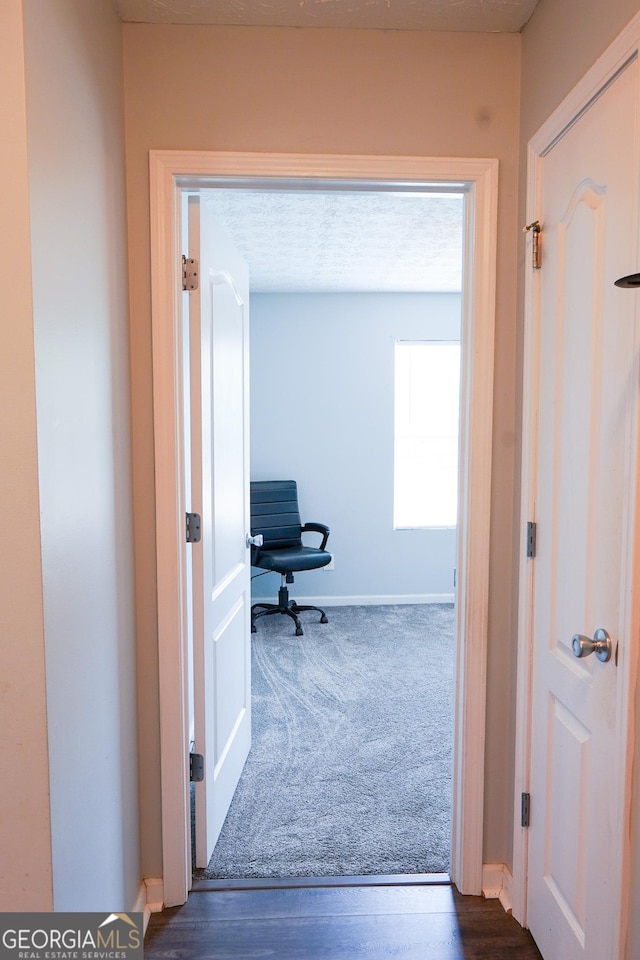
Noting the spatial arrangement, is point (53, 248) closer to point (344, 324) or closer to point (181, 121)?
point (181, 121)

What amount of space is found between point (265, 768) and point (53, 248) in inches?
87.8

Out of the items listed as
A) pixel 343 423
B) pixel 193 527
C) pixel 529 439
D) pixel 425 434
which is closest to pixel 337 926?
pixel 193 527

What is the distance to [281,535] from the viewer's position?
4805 mm

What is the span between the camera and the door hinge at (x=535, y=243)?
1637 millimetres

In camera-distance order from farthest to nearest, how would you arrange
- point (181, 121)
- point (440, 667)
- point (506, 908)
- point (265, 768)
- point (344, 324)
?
point (344, 324), point (440, 667), point (265, 768), point (506, 908), point (181, 121)

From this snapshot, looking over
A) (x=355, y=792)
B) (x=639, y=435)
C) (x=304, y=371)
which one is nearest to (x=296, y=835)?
(x=355, y=792)

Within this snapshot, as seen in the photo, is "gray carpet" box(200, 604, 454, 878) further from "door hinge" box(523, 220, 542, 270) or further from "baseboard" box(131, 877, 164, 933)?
"door hinge" box(523, 220, 542, 270)

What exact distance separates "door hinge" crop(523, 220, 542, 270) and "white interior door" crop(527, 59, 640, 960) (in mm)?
28

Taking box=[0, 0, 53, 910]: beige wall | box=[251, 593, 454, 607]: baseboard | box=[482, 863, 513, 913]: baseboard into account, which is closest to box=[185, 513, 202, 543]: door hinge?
box=[0, 0, 53, 910]: beige wall

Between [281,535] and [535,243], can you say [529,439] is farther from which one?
[281,535]

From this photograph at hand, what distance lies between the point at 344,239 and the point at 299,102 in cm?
181

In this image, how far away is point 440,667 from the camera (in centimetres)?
385

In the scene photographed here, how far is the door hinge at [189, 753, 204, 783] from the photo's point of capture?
1.94 m

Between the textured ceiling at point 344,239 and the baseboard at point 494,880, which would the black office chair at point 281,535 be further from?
the baseboard at point 494,880
